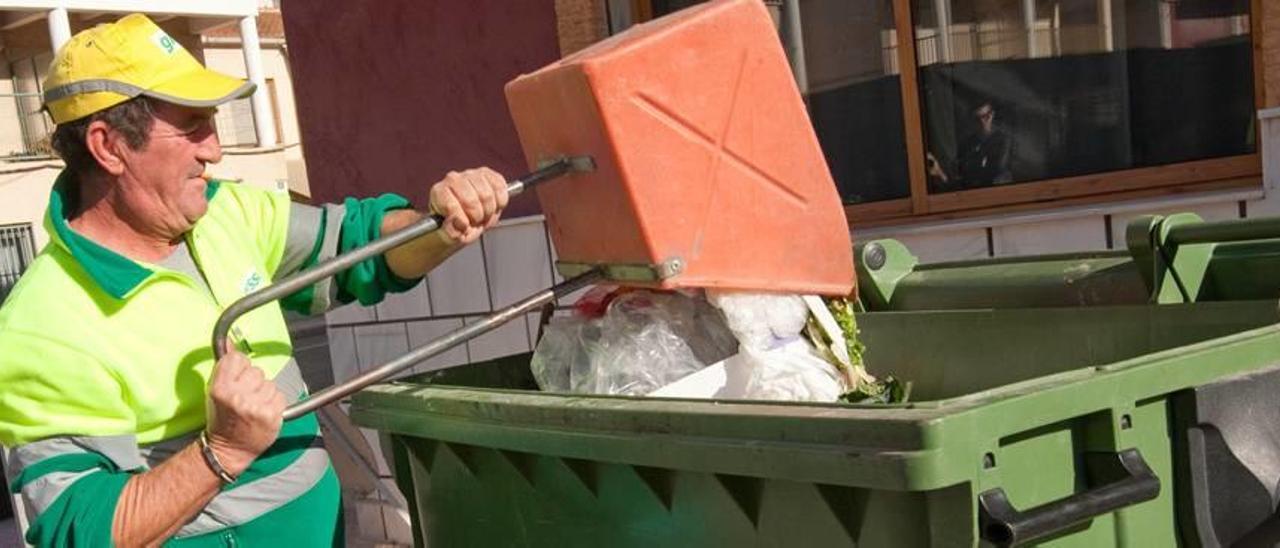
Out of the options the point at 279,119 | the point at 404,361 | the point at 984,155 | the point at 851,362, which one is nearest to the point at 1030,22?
the point at 984,155

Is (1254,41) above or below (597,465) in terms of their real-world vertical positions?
above

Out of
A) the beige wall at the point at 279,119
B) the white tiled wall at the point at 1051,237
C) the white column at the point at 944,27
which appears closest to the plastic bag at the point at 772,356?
the white tiled wall at the point at 1051,237

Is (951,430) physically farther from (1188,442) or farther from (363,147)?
(363,147)

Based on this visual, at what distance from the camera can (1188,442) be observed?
5.66 ft

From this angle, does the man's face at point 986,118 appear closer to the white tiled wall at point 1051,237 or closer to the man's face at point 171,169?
the white tiled wall at point 1051,237

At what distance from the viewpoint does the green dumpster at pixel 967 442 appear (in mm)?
1549

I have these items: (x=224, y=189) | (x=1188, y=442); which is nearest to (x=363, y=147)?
(x=224, y=189)

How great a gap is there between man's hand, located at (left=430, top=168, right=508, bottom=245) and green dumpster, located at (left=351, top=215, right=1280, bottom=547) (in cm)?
29

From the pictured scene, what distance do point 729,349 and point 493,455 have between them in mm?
500

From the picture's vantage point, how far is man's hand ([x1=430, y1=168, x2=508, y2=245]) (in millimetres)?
2221

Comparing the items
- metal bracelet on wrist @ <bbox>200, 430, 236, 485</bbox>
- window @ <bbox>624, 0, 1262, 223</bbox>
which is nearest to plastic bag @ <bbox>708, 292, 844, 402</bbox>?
metal bracelet on wrist @ <bbox>200, 430, 236, 485</bbox>

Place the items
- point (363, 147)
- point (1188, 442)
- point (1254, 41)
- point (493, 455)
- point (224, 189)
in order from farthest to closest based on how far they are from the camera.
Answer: point (363, 147) < point (1254, 41) < point (224, 189) < point (493, 455) < point (1188, 442)

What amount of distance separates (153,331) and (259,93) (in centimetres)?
2528

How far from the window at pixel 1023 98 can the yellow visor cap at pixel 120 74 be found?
2.63 metres
